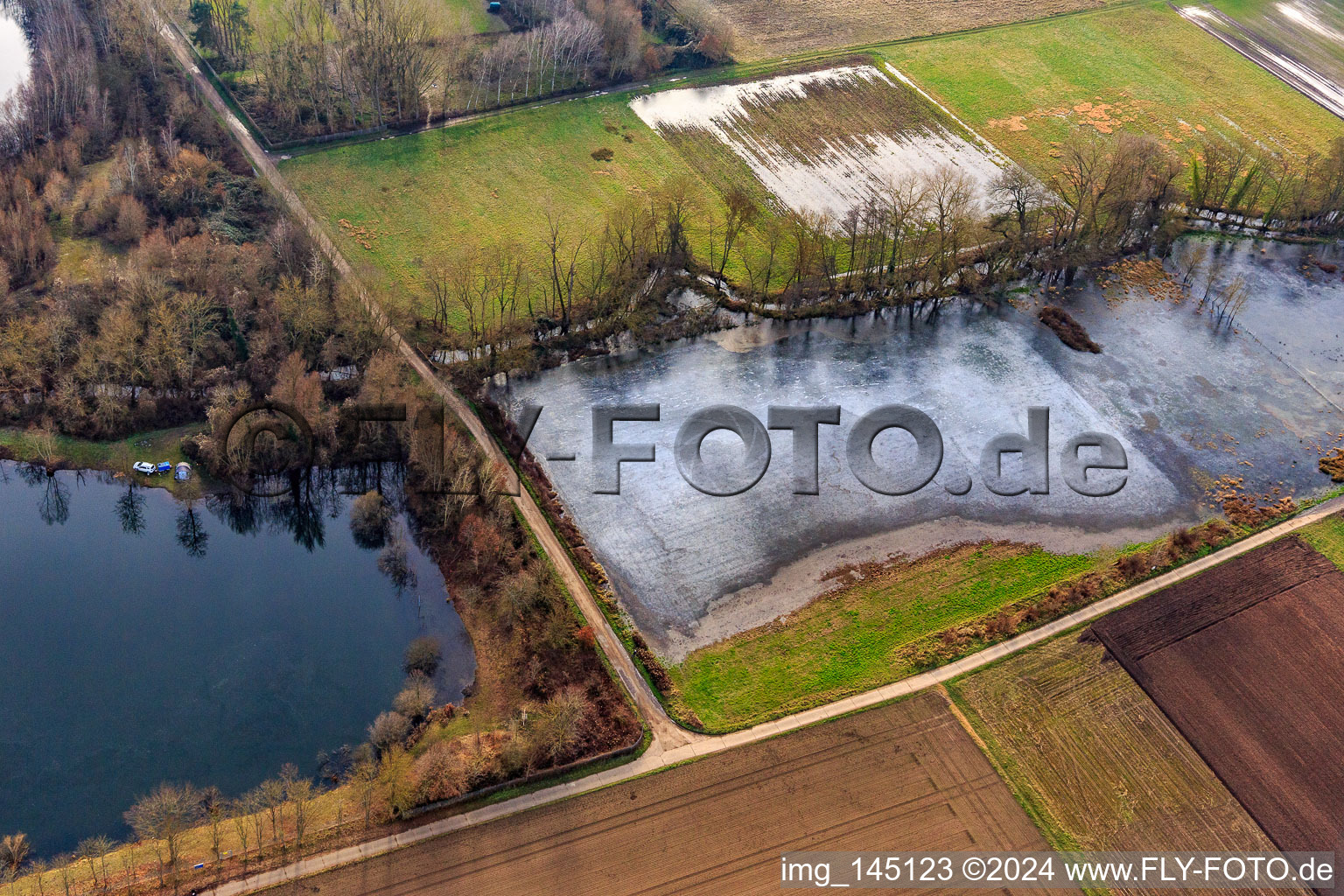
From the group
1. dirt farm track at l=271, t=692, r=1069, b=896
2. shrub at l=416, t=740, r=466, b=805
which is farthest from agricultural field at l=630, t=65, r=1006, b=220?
shrub at l=416, t=740, r=466, b=805

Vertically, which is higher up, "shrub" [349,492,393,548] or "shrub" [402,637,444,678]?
"shrub" [349,492,393,548]

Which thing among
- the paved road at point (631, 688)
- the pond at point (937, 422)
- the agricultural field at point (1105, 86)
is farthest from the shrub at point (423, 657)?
the agricultural field at point (1105, 86)

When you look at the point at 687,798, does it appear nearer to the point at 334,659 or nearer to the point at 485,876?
the point at 485,876

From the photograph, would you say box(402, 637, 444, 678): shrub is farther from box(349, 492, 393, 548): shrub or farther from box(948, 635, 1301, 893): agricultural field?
box(948, 635, 1301, 893): agricultural field

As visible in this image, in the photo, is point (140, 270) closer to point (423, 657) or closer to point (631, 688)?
point (423, 657)

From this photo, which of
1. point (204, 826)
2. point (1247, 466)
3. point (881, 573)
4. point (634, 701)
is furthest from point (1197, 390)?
point (204, 826)

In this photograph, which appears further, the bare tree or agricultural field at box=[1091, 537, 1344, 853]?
agricultural field at box=[1091, 537, 1344, 853]
